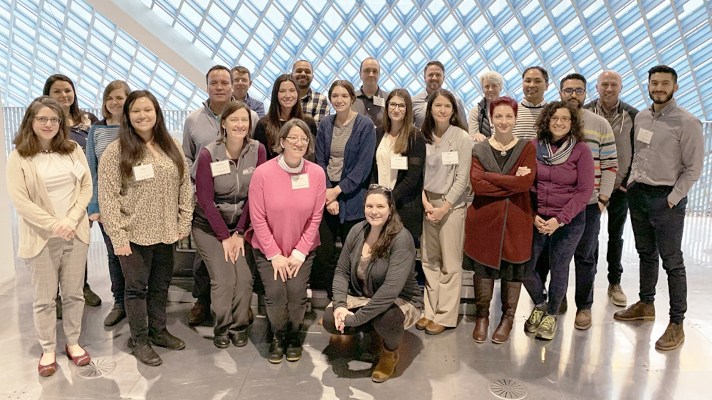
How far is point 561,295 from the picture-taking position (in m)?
4.89

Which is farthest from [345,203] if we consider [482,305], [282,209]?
[482,305]

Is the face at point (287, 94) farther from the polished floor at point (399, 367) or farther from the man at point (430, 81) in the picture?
the polished floor at point (399, 367)

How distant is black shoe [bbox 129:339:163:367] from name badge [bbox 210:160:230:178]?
5.38 feet

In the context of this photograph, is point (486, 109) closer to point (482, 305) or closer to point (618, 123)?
point (618, 123)

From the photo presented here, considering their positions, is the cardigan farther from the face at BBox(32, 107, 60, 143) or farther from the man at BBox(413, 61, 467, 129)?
the man at BBox(413, 61, 467, 129)

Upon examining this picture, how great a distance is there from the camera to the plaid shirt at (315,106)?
5.78 meters

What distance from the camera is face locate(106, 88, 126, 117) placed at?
14.7 ft

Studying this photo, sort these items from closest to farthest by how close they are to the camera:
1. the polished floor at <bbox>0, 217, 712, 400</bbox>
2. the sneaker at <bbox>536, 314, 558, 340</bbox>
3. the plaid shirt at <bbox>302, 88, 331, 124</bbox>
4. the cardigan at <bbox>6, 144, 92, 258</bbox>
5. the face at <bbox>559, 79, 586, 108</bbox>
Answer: the cardigan at <bbox>6, 144, 92, 258</bbox>, the polished floor at <bbox>0, 217, 712, 400</bbox>, the sneaker at <bbox>536, 314, 558, 340</bbox>, the face at <bbox>559, 79, 586, 108</bbox>, the plaid shirt at <bbox>302, 88, 331, 124</bbox>

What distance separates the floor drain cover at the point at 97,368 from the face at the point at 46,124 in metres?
1.96

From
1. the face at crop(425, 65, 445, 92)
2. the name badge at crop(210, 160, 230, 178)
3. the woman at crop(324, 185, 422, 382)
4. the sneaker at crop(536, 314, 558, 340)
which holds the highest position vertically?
the face at crop(425, 65, 445, 92)

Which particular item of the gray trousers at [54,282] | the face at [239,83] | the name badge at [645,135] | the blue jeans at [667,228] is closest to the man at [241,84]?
the face at [239,83]

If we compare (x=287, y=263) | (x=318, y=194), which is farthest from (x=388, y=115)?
(x=287, y=263)

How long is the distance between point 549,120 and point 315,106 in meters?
2.65

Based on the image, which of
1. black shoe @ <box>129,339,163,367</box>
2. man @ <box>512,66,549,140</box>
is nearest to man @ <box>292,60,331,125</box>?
man @ <box>512,66,549,140</box>
